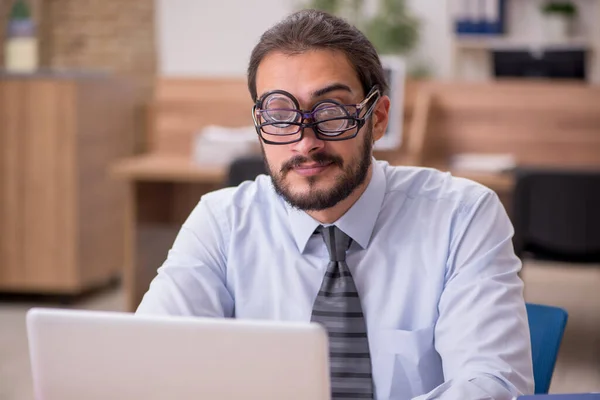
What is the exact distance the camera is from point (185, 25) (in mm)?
6984

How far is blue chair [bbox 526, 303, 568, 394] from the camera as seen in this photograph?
146 centimetres

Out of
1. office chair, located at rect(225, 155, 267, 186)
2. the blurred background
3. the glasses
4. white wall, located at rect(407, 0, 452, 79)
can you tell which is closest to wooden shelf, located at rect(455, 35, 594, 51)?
white wall, located at rect(407, 0, 452, 79)

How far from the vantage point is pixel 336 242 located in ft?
4.66

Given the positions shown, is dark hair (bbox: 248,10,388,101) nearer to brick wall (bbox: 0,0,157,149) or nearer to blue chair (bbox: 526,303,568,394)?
blue chair (bbox: 526,303,568,394)

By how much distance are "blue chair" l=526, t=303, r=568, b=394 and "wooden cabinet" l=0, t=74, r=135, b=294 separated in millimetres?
2951

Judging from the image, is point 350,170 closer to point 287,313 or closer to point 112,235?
point 287,313

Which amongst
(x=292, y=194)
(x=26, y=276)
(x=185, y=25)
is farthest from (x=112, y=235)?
(x=292, y=194)

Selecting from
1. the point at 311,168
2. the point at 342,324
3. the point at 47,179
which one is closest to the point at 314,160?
the point at 311,168

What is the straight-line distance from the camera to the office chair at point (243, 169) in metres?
3.06

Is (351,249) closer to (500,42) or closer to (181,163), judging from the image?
(181,163)

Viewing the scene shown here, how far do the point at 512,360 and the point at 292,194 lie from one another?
1.31ft

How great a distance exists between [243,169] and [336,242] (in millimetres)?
1694

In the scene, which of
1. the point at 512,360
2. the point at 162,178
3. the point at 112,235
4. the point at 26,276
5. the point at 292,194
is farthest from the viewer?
the point at 112,235

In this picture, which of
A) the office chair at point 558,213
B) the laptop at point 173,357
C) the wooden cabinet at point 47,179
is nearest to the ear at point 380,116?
the laptop at point 173,357
